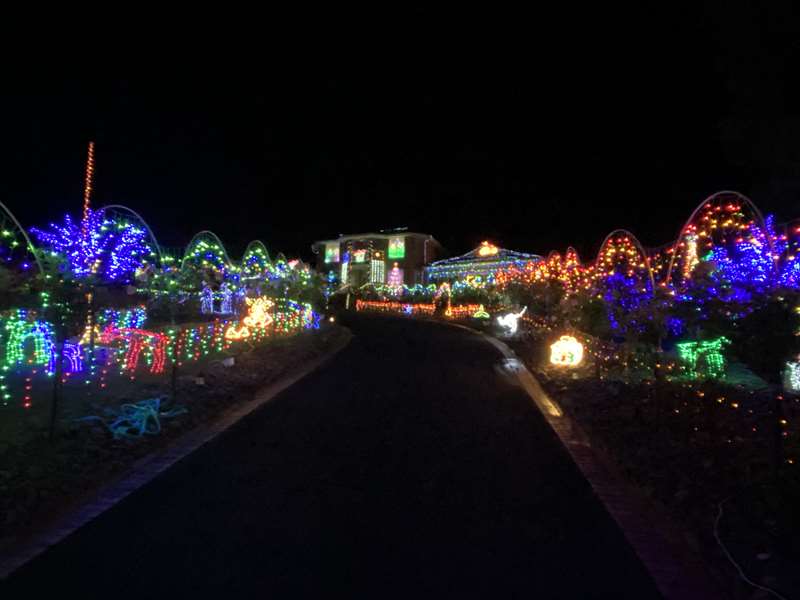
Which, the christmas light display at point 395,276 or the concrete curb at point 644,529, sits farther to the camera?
the christmas light display at point 395,276

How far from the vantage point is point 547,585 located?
3773 millimetres

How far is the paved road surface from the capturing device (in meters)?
3.74

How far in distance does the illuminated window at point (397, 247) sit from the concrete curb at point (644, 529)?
47.2m

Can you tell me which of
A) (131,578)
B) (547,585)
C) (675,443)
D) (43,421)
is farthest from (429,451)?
(43,421)

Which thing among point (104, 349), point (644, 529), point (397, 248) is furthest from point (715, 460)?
point (397, 248)

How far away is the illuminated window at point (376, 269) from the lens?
55969 mm

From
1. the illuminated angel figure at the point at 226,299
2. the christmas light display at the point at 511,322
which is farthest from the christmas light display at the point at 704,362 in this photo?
the christmas light display at the point at 511,322

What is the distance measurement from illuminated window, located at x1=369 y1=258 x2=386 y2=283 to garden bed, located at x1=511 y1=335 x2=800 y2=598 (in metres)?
45.6

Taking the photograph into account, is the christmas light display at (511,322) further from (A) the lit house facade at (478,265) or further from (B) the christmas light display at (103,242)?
(B) the christmas light display at (103,242)

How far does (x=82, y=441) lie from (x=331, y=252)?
54.7m

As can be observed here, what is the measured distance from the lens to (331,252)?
200 ft

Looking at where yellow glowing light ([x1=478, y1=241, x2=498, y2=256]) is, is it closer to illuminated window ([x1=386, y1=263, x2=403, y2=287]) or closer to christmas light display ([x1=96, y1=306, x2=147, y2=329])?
illuminated window ([x1=386, y1=263, x2=403, y2=287])

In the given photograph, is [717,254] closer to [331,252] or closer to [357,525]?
[357,525]

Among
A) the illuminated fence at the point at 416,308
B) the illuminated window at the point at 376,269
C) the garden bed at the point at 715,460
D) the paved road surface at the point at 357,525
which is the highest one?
the illuminated window at the point at 376,269
